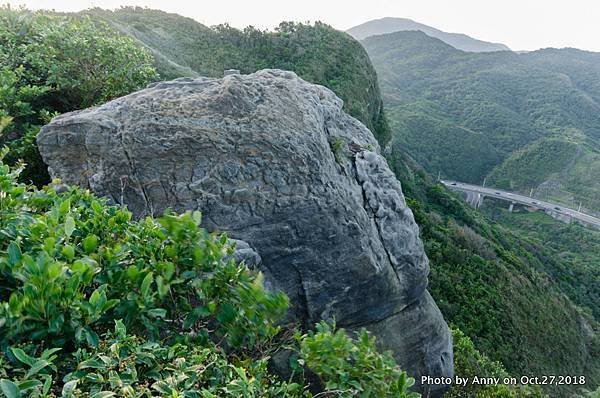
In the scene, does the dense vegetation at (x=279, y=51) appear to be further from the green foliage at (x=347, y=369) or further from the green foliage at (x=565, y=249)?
the green foliage at (x=347, y=369)

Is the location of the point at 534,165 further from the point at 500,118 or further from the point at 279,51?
the point at 279,51

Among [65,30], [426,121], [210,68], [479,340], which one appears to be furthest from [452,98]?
[65,30]

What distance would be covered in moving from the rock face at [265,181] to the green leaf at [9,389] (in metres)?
3.66

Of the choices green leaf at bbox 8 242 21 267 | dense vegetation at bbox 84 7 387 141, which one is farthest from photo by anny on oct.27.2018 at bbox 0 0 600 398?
dense vegetation at bbox 84 7 387 141

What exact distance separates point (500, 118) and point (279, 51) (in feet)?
274

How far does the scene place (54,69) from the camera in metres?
6.89

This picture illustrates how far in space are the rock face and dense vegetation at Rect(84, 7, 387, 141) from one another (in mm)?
24825

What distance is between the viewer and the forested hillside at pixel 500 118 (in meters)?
77.6

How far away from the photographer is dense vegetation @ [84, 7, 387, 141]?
105 feet

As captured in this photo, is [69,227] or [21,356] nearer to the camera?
[21,356]

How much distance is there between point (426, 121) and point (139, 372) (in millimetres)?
92662

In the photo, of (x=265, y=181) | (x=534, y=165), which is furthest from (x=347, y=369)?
(x=534, y=165)

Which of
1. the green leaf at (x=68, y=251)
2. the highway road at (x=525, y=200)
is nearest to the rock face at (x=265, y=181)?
the green leaf at (x=68, y=251)

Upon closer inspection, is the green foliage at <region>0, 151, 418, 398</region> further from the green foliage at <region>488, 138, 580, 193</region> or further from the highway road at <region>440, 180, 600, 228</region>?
the green foliage at <region>488, 138, 580, 193</region>
